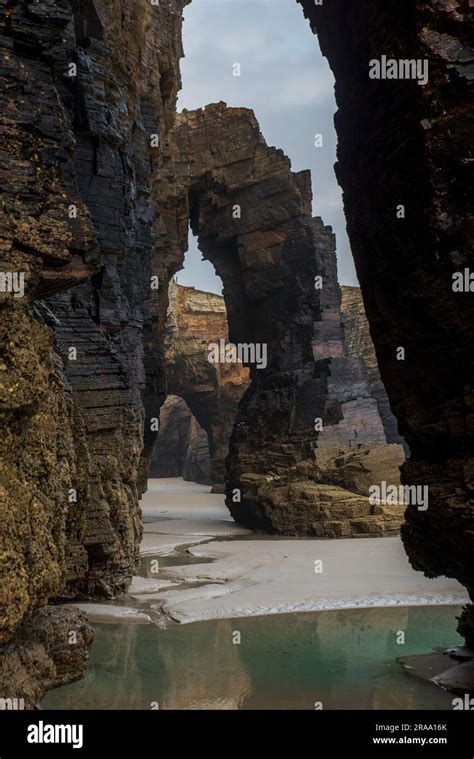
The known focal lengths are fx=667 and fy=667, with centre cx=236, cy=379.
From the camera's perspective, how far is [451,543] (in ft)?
26.1

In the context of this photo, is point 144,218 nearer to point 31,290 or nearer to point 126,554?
point 126,554

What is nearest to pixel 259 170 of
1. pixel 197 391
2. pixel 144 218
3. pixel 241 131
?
pixel 241 131

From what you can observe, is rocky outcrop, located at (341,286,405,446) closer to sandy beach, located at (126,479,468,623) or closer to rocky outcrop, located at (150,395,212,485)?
sandy beach, located at (126,479,468,623)

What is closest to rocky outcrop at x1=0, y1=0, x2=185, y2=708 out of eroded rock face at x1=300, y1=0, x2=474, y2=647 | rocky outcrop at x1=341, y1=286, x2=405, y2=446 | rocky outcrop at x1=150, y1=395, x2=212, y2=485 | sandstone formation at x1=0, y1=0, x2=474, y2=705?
sandstone formation at x1=0, y1=0, x2=474, y2=705

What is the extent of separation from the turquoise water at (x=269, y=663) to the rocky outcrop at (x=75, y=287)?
186 centimetres

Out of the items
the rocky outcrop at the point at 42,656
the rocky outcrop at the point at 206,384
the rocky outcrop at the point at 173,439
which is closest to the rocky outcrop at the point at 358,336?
the rocky outcrop at the point at 206,384

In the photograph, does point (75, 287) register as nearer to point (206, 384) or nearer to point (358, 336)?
point (358, 336)

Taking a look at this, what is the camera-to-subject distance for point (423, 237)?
25.1ft

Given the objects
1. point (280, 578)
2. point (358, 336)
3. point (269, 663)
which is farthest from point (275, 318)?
point (269, 663)

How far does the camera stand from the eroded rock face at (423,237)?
7312 mm

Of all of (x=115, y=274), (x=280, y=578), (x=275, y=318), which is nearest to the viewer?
(x=115, y=274)

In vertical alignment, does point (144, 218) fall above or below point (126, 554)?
above

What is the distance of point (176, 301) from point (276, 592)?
41020 millimetres

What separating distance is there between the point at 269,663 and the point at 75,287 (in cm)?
801
